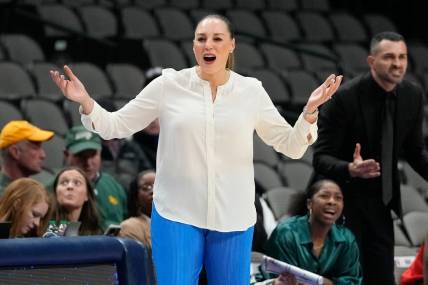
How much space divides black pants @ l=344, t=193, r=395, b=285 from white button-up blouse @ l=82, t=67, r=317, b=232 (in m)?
1.71

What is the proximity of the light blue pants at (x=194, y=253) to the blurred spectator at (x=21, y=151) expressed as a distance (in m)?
2.71

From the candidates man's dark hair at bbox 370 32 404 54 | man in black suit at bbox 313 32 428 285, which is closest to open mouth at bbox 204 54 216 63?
man in black suit at bbox 313 32 428 285

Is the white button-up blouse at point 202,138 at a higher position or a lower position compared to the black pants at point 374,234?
higher

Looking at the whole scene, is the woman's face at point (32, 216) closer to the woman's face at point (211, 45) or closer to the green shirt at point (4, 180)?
the green shirt at point (4, 180)

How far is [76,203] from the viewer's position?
540 centimetres

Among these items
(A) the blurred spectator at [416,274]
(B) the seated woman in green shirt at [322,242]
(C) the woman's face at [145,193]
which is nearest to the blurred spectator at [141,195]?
(C) the woman's face at [145,193]

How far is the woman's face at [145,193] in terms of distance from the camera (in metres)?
5.60

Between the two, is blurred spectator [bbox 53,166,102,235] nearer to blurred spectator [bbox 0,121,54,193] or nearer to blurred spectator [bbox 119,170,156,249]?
blurred spectator [bbox 119,170,156,249]

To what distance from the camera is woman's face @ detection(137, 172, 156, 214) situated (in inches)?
220

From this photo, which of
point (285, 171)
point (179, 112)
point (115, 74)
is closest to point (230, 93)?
point (179, 112)

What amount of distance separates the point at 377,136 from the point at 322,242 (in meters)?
0.68

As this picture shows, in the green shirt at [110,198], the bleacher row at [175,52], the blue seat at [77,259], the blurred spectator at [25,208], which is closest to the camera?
the blue seat at [77,259]

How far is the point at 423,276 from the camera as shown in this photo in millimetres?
5230

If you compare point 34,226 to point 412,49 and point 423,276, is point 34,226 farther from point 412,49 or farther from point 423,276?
point 412,49
